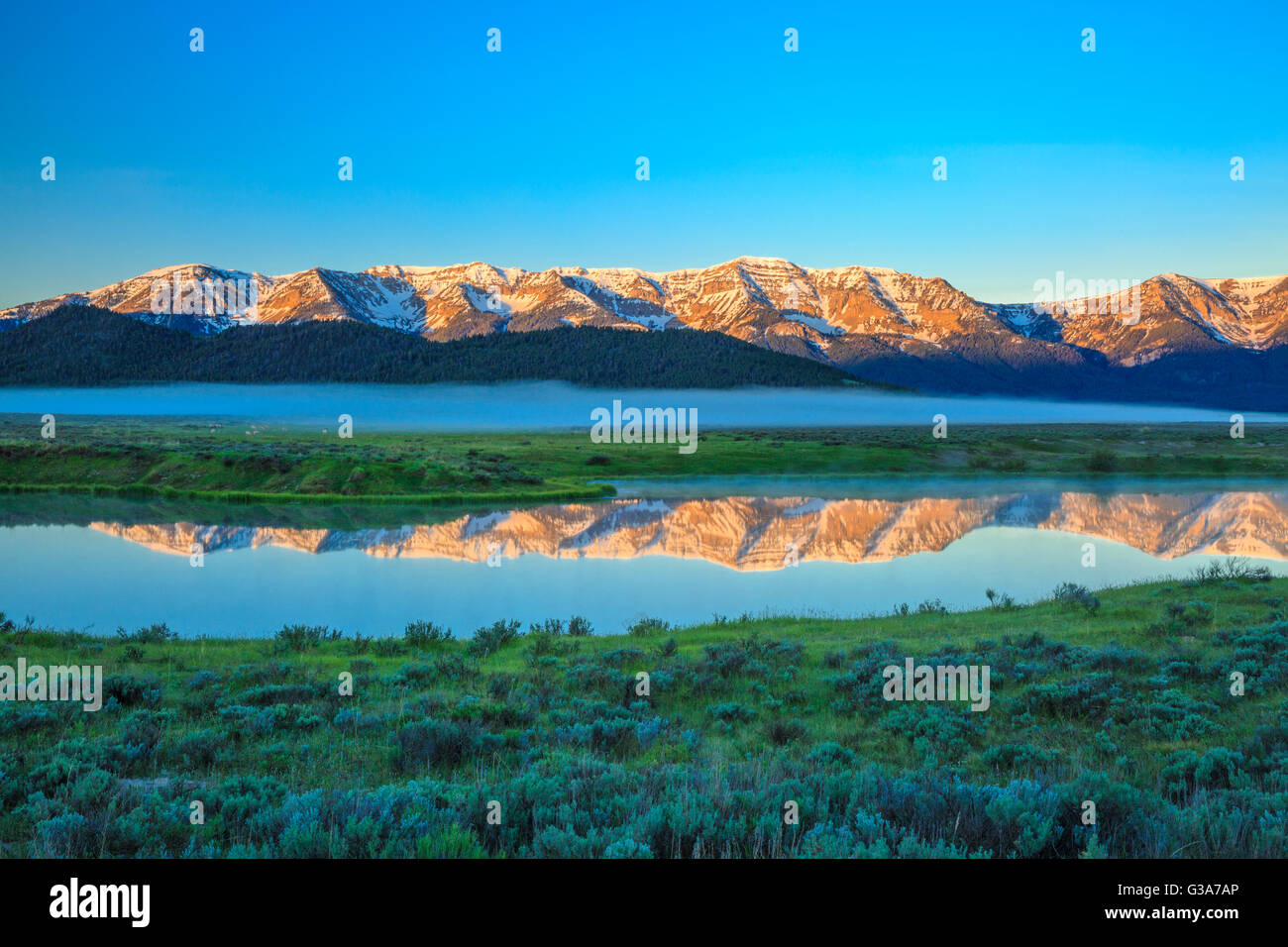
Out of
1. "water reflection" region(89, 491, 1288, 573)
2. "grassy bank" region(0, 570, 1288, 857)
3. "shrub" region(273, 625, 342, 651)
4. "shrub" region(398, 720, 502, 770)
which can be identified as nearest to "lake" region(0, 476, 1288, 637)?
"water reflection" region(89, 491, 1288, 573)

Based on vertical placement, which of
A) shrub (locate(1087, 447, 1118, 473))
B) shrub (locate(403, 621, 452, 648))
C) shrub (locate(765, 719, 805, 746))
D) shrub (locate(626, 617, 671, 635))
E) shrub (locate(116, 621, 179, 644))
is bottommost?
shrub (locate(626, 617, 671, 635))

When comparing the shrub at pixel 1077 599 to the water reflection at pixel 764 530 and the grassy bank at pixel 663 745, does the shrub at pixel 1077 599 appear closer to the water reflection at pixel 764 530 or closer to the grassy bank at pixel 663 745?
the grassy bank at pixel 663 745

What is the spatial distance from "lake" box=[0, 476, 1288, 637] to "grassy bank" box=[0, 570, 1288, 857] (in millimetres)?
4533

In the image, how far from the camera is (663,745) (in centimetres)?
892

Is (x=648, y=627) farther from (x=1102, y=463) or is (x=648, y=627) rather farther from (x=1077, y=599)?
(x=1102, y=463)

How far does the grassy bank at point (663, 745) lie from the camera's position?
5.73 m

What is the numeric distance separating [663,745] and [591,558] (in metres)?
19.7

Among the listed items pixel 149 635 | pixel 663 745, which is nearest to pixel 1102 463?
pixel 663 745

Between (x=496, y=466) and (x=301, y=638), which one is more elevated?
(x=496, y=466)

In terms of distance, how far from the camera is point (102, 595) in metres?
21.9

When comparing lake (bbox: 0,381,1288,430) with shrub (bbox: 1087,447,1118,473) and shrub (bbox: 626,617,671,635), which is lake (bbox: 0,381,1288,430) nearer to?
shrub (bbox: 1087,447,1118,473)

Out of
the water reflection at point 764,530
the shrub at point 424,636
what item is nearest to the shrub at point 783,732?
the shrub at point 424,636

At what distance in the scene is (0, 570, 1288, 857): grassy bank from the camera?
5.73m
